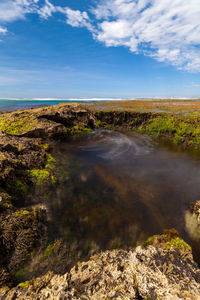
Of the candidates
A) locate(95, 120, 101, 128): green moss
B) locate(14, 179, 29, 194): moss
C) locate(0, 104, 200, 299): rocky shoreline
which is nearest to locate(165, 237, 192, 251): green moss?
locate(0, 104, 200, 299): rocky shoreline

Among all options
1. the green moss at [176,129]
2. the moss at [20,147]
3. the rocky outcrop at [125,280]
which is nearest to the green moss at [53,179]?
the moss at [20,147]

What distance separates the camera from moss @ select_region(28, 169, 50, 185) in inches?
435

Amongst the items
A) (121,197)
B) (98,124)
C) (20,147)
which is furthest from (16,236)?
(98,124)

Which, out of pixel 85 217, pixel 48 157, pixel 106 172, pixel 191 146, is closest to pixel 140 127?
pixel 191 146

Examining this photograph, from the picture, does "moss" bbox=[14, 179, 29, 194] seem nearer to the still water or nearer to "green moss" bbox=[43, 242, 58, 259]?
the still water

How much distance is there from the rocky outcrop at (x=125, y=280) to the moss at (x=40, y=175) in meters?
7.32

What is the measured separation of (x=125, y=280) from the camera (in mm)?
4102

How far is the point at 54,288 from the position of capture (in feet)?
12.7

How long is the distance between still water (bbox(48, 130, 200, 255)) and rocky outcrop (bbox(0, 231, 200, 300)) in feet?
7.45

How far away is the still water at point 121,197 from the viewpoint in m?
7.61

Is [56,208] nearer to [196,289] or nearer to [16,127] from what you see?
[196,289]

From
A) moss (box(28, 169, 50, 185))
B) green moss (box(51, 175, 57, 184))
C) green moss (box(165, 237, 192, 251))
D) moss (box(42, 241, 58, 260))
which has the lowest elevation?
moss (box(42, 241, 58, 260))

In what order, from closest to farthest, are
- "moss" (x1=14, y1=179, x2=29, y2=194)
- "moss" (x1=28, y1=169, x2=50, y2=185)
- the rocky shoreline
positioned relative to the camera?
1. the rocky shoreline
2. "moss" (x1=14, y1=179, x2=29, y2=194)
3. "moss" (x1=28, y1=169, x2=50, y2=185)

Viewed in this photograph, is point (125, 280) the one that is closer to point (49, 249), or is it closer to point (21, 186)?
point (49, 249)
